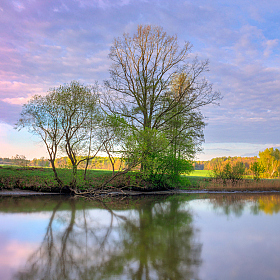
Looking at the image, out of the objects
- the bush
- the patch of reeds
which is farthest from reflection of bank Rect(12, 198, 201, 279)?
the bush

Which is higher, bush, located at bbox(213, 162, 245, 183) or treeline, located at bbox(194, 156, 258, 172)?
treeline, located at bbox(194, 156, 258, 172)

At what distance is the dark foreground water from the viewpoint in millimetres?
4754

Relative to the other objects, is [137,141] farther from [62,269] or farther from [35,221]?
[62,269]

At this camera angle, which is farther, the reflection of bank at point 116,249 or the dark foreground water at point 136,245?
the dark foreground water at point 136,245

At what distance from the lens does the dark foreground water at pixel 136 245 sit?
475 centimetres

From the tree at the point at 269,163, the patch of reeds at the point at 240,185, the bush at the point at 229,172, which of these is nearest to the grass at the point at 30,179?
the patch of reeds at the point at 240,185

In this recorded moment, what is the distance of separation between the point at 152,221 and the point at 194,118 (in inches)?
579

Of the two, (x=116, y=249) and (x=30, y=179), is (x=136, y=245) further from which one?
(x=30, y=179)

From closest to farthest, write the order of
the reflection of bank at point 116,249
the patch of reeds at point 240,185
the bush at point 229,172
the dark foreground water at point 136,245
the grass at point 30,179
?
the reflection of bank at point 116,249
the dark foreground water at point 136,245
the grass at point 30,179
the patch of reeds at point 240,185
the bush at point 229,172

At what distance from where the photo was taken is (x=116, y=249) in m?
5.95

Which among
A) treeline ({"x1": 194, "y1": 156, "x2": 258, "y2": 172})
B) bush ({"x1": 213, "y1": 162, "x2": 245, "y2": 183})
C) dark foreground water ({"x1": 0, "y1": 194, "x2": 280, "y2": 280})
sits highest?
treeline ({"x1": 194, "y1": 156, "x2": 258, "y2": 172})

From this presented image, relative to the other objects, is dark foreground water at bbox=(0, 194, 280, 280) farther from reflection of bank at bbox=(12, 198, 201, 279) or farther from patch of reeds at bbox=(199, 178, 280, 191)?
patch of reeds at bbox=(199, 178, 280, 191)

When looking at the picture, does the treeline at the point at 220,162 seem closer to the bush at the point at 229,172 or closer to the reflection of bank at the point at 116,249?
the bush at the point at 229,172

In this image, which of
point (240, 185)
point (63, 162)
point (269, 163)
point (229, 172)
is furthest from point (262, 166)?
point (269, 163)
